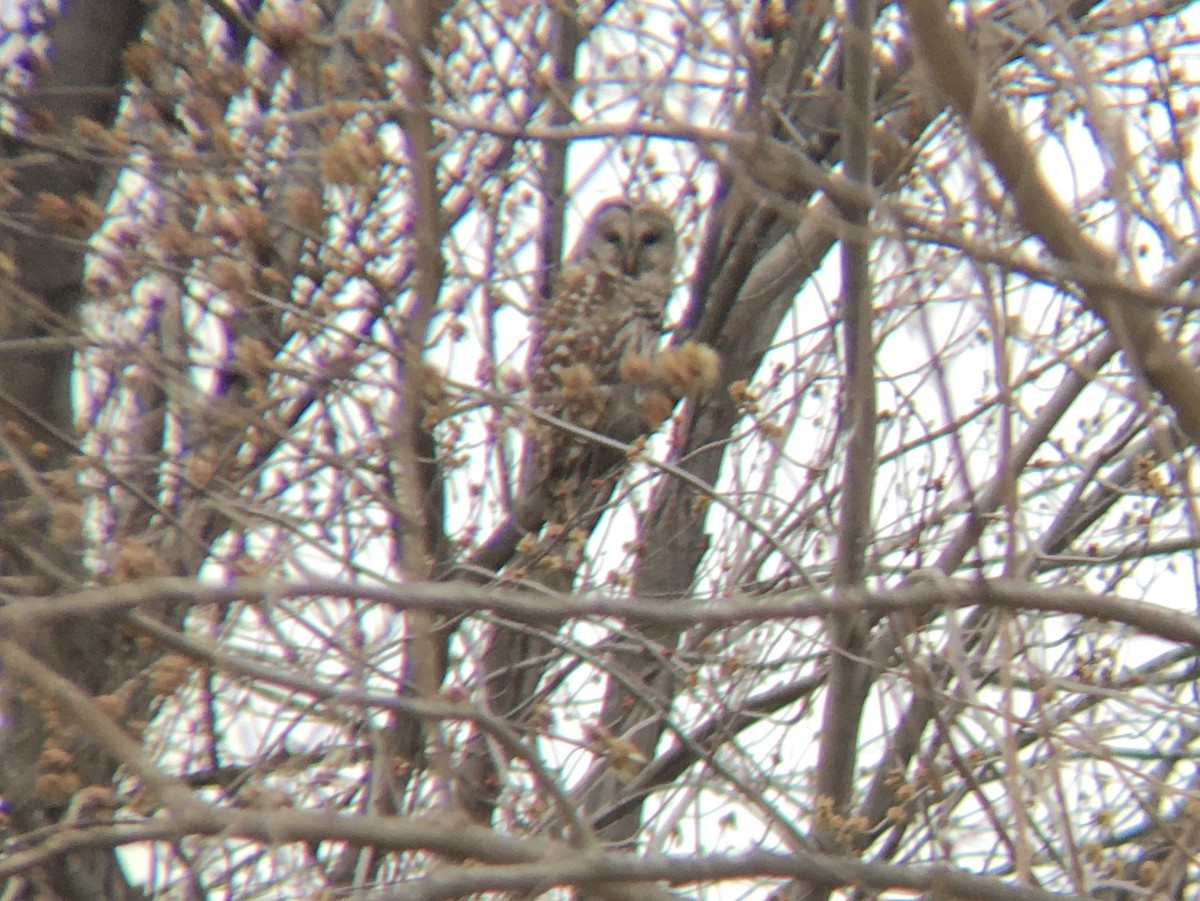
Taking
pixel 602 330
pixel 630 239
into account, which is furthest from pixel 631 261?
pixel 602 330

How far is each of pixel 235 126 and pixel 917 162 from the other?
5.70ft

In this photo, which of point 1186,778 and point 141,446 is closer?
point 141,446

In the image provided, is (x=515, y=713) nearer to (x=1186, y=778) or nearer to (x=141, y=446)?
(x=141, y=446)

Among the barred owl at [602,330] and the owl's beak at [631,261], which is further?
the owl's beak at [631,261]

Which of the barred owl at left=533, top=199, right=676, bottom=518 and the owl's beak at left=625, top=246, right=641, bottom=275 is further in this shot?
the owl's beak at left=625, top=246, right=641, bottom=275

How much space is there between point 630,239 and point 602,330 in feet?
1.97

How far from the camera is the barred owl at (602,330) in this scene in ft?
13.8

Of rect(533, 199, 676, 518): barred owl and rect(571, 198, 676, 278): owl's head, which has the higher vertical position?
rect(571, 198, 676, 278): owl's head

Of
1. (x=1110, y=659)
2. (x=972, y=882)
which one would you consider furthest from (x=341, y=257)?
(x=1110, y=659)

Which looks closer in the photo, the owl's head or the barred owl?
the barred owl

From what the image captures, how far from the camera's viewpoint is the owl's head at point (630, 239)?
4793mm

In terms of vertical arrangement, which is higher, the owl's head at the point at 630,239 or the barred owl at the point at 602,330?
the owl's head at the point at 630,239

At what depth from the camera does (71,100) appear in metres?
3.59

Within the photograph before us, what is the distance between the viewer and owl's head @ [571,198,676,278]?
15.7 ft
